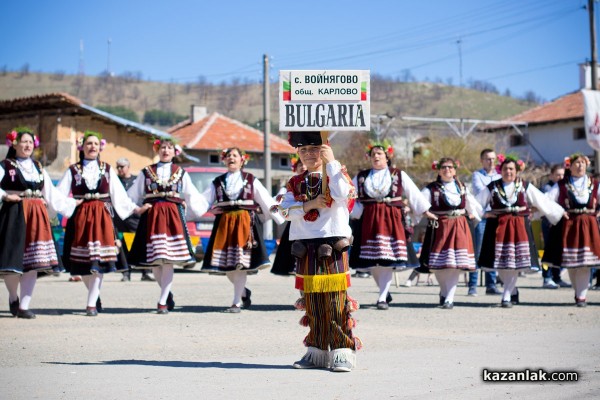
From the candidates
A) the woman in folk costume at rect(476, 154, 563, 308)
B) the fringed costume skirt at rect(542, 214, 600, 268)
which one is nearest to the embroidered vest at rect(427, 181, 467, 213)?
the woman in folk costume at rect(476, 154, 563, 308)

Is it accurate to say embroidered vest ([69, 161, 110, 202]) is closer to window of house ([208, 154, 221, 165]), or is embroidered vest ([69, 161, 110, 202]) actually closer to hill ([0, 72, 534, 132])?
window of house ([208, 154, 221, 165])

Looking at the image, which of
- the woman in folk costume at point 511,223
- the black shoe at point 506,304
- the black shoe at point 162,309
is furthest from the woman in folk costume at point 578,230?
the black shoe at point 162,309

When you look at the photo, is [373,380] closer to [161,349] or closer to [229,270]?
[161,349]

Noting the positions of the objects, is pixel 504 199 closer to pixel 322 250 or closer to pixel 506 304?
pixel 506 304

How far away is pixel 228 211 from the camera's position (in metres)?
12.6

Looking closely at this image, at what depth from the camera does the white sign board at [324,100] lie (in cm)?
778

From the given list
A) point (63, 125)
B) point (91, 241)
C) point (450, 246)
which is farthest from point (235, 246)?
point (63, 125)

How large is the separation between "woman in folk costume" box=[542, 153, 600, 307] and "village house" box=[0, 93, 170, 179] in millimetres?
22467

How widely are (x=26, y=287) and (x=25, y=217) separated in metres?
0.83

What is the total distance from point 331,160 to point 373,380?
70.5 inches

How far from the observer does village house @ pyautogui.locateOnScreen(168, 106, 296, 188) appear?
51.8 m

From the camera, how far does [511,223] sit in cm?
1336

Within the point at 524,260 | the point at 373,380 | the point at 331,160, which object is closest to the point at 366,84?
the point at 331,160

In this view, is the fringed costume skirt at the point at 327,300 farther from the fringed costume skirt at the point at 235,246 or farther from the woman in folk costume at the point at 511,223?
the woman in folk costume at the point at 511,223
